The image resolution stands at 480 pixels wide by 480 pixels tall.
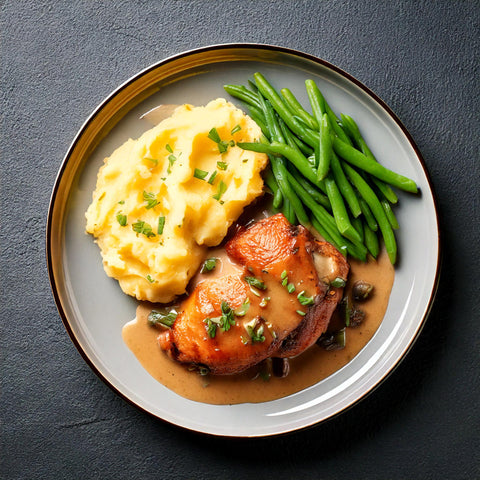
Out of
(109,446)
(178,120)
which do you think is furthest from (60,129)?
(109,446)

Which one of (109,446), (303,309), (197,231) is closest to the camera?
(303,309)

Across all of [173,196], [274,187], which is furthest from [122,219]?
[274,187]

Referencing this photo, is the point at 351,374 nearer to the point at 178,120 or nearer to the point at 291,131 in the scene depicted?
the point at 291,131

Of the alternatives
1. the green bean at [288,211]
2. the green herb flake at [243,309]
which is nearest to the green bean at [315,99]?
the green bean at [288,211]

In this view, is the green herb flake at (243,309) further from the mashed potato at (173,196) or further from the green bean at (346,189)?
the green bean at (346,189)

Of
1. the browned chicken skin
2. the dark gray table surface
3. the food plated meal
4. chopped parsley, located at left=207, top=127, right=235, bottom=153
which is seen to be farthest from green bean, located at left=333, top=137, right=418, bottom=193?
chopped parsley, located at left=207, top=127, right=235, bottom=153

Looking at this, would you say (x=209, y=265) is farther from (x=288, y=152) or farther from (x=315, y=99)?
(x=315, y=99)
